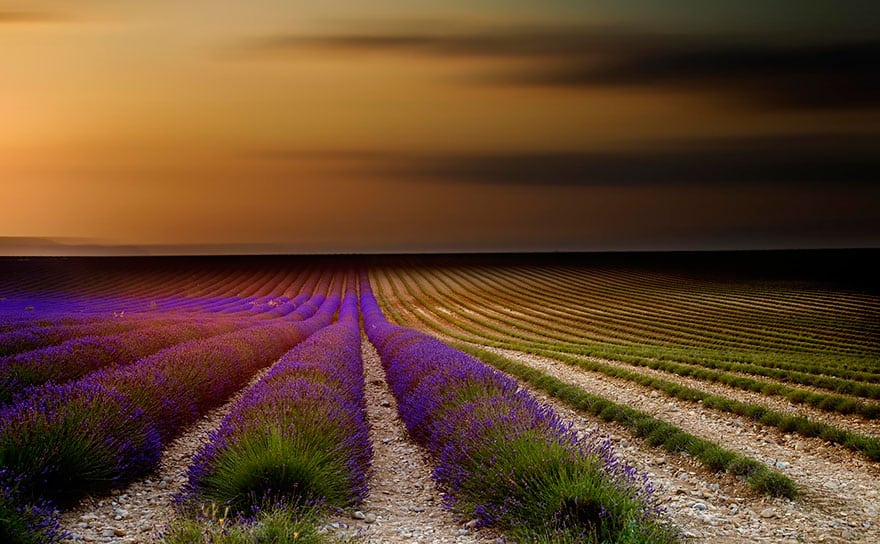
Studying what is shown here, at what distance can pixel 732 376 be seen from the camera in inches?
540

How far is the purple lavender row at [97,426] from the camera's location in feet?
15.2

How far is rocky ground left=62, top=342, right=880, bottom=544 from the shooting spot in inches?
183

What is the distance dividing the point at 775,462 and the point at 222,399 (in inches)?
329

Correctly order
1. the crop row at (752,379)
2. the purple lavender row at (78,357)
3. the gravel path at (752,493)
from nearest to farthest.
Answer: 1. the gravel path at (752,493)
2. the purple lavender row at (78,357)
3. the crop row at (752,379)

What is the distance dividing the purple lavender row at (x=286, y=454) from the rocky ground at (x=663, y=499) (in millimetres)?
301

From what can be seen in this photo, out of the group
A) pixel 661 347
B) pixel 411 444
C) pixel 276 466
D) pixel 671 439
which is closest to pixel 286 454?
pixel 276 466

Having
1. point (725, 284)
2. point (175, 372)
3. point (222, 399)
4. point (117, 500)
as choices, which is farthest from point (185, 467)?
point (725, 284)

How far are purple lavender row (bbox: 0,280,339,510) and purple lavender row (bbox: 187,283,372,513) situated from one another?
2.30 ft

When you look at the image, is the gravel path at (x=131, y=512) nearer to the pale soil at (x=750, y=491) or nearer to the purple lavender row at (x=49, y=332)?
the pale soil at (x=750, y=491)

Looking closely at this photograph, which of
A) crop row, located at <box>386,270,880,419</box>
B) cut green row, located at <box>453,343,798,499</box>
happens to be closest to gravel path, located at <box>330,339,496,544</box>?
cut green row, located at <box>453,343,798,499</box>

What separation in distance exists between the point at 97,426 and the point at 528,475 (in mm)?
3772

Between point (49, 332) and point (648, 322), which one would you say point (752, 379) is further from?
point (648, 322)

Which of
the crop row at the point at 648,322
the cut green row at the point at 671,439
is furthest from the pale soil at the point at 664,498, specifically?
the crop row at the point at 648,322

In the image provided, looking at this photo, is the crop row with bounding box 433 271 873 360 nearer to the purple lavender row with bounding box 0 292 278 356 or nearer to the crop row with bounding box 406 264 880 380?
the crop row with bounding box 406 264 880 380
